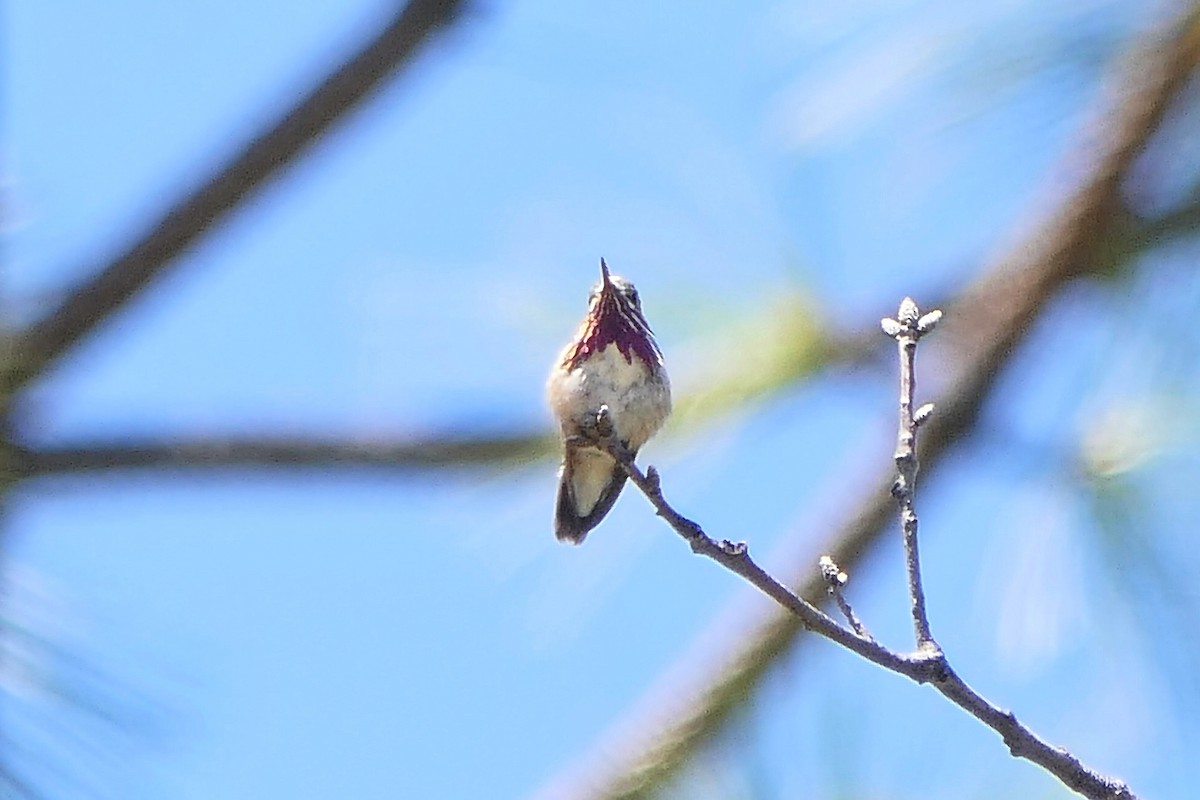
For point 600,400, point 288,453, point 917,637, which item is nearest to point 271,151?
point 288,453

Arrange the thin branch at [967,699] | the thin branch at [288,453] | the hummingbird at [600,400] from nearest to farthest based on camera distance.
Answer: the thin branch at [967,699] → the thin branch at [288,453] → the hummingbird at [600,400]

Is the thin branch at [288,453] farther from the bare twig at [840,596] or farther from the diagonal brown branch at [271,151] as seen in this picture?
the bare twig at [840,596]

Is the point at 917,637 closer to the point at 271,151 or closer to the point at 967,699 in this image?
the point at 967,699

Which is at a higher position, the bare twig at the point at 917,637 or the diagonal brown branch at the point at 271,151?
the diagonal brown branch at the point at 271,151

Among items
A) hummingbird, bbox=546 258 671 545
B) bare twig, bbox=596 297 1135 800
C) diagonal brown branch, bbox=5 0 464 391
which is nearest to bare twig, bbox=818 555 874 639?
bare twig, bbox=596 297 1135 800

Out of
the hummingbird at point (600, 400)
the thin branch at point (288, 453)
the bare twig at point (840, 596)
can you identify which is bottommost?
the bare twig at point (840, 596)

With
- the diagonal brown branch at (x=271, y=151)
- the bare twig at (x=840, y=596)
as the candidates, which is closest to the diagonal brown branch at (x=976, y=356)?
the bare twig at (x=840, y=596)
